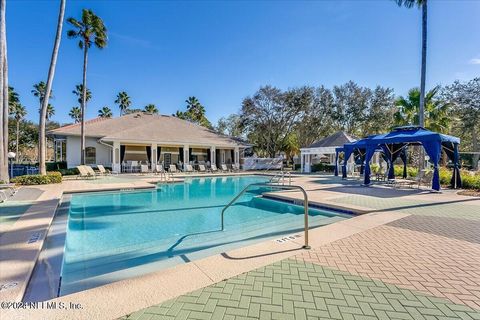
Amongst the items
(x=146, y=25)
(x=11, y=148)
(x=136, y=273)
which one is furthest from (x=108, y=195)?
(x=11, y=148)

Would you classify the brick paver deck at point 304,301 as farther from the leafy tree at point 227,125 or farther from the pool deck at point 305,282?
the leafy tree at point 227,125

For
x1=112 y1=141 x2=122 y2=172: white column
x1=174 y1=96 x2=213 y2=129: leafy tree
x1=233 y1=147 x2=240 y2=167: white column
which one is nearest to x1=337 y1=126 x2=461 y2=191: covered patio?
x1=233 y1=147 x2=240 y2=167: white column

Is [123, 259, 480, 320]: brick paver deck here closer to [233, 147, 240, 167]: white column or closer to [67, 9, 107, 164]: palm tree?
[67, 9, 107, 164]: palm tree

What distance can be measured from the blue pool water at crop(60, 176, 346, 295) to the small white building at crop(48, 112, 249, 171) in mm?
12593

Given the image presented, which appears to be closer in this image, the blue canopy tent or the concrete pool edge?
the concrete pool edge

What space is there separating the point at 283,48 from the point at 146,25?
1006 centimetres

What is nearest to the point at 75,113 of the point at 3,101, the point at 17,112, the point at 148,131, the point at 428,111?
the point at 17,112

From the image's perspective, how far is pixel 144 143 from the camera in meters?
23.4

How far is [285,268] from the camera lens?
11.6ft

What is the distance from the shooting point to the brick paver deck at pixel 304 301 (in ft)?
8.05

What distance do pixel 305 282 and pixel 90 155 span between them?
24887 mm

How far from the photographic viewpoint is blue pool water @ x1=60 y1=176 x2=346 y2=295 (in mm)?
4539

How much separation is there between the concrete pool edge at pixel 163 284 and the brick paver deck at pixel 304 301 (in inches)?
6.7

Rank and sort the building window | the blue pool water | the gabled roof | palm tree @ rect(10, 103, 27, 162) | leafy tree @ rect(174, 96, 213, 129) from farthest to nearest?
leafy tree @ rect(174, 96, 213, 129) → palm tree @ rect(10, 103, 27, 162) → the building window → the gabled roof → the blue pool water
